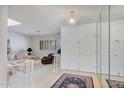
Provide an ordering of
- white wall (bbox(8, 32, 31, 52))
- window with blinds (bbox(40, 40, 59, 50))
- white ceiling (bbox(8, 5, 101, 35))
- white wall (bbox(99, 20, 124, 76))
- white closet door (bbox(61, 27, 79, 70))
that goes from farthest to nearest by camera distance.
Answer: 1. window with blinds (bbox(40, 40, 59, 50))
2. white wall (bbox(8, 32, 31, 52))
3. white closet door (bbox(61, 27, 79, 70))
4. white ceiling (bbox(8, 5, 101, 35))
5. white wall (bbox(99, 20, 124, 76))

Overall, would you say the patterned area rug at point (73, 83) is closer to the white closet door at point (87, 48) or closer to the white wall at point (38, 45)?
the white closet door at point (87, 48)

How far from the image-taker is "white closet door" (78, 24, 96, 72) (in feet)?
14.1

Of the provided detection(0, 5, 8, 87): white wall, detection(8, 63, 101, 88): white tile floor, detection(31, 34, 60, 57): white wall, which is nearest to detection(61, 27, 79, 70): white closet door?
detection(8, 63, 101, 88): white tile floor

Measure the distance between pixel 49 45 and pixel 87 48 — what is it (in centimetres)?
481

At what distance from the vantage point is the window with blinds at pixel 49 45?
8406 millimetres

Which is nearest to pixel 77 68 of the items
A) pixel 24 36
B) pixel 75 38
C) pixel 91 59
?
pixel 91 59

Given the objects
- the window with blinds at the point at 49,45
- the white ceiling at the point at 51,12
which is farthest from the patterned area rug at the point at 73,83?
the window with blinds at the point at 49,45

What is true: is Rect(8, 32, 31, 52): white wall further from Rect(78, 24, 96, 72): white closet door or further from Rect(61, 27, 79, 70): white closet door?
Rect(78, 24, 96, 72): white closet door

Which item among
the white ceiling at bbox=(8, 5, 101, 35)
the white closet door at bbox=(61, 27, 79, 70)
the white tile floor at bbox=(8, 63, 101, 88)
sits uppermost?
the white ceiling at bbox=(8, 5, 101, 35)

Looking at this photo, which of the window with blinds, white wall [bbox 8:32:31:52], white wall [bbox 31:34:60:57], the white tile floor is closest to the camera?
the white tile floor

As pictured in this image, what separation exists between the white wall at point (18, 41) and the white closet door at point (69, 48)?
12.6 ft

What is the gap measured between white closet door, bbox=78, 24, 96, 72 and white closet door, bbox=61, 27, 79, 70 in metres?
0.24
